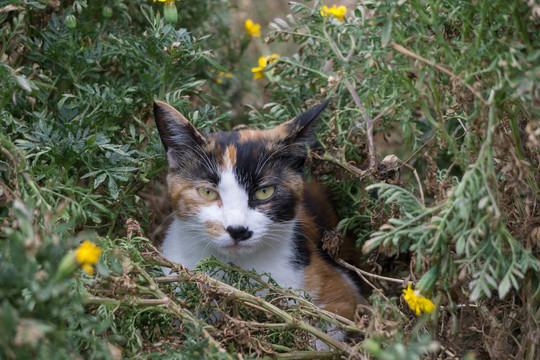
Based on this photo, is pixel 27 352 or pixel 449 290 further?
pixel 449 290

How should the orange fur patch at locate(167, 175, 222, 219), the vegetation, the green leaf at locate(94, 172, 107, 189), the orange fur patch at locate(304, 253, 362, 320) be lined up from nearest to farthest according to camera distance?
the vegetation < the green leaf at locate(94, 172, 107, 189) < the orange fur patch at locate(167, 175, 222, 219) < the orange fur patch at locate(304, 253, 362, 320)

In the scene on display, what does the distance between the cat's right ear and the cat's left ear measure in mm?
401

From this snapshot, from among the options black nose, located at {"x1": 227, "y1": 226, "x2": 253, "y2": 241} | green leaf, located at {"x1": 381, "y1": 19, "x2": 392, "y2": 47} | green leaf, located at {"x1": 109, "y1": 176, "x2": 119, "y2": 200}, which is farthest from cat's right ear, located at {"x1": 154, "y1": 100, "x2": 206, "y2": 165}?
green leaf, located at {"x1": 381, "y1": 19, "x2": 392, "y2": 47}

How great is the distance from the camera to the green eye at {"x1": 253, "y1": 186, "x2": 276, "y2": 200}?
246cm

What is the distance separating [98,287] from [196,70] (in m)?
1.98

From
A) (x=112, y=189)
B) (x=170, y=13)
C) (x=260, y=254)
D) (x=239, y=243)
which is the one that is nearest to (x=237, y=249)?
(x=239, y=243)

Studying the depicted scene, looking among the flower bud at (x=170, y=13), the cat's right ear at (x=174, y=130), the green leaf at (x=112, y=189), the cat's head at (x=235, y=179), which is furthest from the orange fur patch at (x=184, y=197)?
the flower bud at (x=170, y=13)

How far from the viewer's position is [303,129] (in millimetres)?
2447

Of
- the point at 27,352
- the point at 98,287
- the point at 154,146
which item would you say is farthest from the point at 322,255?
the point at 27,352

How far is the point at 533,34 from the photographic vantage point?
1.58 m

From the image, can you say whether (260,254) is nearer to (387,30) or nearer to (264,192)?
(264,192)

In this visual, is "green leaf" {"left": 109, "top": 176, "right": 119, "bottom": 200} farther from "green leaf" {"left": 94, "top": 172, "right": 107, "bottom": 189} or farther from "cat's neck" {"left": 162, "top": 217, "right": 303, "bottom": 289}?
"cat's neck" {"left": 162, "top": 217, "right": 303, "bottom": 289}

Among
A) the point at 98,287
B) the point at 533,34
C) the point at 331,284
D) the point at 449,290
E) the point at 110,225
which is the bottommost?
the point at 331,284

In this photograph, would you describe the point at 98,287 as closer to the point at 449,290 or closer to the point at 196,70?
the point at 449,290
